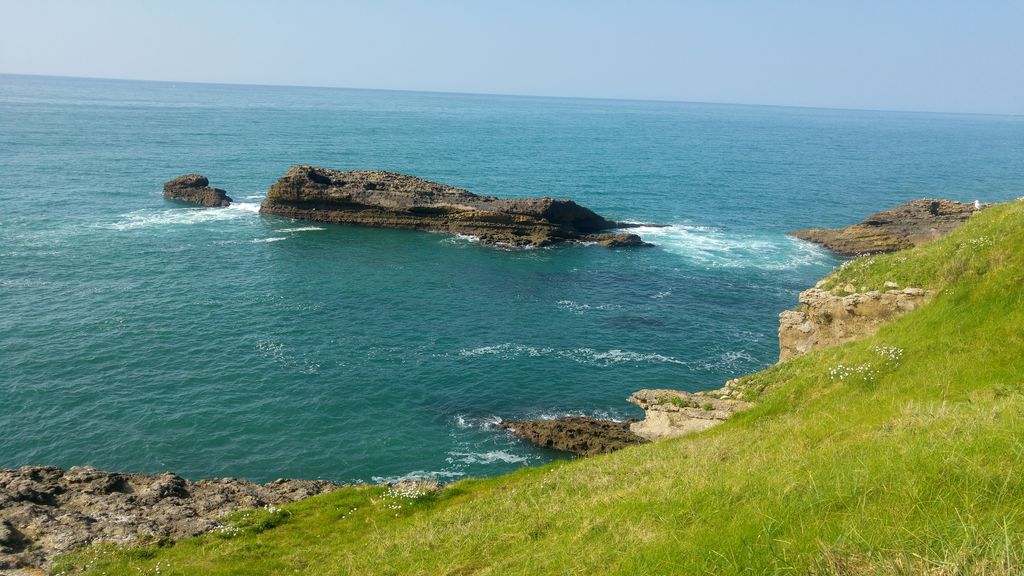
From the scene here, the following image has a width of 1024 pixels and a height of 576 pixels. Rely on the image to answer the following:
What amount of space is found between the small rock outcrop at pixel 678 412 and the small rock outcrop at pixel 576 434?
89 centimetres

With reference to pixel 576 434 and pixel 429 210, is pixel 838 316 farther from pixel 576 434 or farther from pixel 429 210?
pixel 429 210

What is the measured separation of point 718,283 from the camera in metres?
59.6

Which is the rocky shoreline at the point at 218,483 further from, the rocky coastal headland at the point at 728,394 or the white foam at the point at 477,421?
the white foam at the point at 477,421

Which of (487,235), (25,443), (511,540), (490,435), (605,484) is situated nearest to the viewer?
(511,540)

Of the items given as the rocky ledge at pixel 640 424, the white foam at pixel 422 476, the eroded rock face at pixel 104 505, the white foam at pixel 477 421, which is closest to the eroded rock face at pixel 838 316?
the rocky ledge at pixel 640 424

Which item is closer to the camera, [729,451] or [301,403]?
[729,451]

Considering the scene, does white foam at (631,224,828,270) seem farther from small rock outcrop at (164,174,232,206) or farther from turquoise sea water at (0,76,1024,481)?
small rock outcrop at (164,174,232,206)

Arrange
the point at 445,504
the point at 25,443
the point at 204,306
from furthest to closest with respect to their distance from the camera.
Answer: the point at 204,306 → the point at 25,443 → the point at 445,504

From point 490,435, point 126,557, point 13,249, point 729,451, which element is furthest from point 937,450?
point 13,249

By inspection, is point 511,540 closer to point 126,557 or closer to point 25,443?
point 126,557

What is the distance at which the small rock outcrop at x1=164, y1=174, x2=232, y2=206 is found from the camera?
83.8 meters

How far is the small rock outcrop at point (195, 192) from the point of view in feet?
275

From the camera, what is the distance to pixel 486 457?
31.6 m

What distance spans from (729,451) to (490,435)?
59.6 ft
